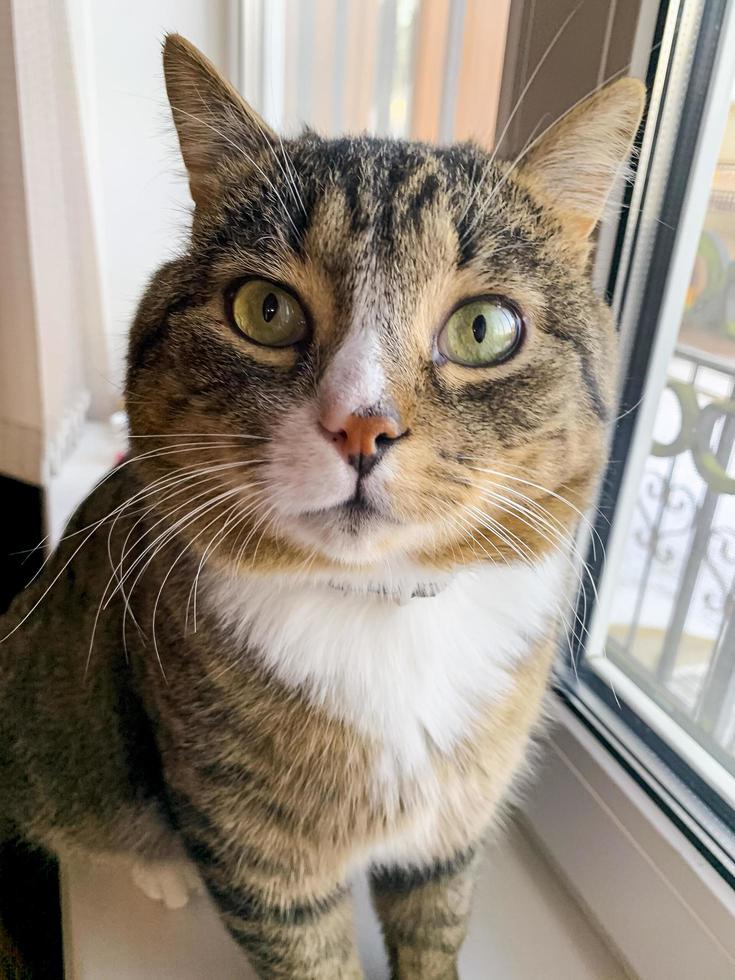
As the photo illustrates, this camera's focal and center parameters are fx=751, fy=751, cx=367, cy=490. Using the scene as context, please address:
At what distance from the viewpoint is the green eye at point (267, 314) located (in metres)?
0.57

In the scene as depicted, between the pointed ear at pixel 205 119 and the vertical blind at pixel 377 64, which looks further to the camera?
the vertical blind at pixel 377 64

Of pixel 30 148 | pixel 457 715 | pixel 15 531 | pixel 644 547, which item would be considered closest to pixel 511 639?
pixel 457 715

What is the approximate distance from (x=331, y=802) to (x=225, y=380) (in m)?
0.36

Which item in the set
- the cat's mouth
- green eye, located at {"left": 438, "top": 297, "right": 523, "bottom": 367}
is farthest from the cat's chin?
green eye, located at {"left": 438, "top": 297, "right": 523, "bottom": 367}

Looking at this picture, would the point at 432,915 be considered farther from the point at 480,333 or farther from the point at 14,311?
the point at 14,311

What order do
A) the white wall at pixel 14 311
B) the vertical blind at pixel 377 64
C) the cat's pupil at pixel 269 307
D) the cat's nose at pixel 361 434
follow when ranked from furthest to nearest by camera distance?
1. the white wall at pixel 14 311
2. the vertical blind at pixel 377 64
3. the cat's pupil at pixel 269 307
4. the cat's nose at pixel 361 434

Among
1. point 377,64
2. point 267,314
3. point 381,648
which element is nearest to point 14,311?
point 377,64

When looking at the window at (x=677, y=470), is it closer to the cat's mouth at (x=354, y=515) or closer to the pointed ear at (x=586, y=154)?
the pointed ear at (x=586, y=154)

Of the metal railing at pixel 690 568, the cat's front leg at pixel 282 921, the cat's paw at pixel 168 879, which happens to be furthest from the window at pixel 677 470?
the cat's paw at pixel 168 879

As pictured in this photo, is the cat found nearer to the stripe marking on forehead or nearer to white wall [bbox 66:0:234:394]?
the stripe marking on forehead

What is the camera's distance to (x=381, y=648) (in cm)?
63

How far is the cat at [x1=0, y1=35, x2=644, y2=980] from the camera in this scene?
0.53m

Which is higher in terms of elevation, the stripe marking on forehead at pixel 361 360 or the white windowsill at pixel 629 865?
the stripe marking on forehead at pixel 361 360

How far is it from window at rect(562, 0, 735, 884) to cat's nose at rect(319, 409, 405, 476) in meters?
0.38
